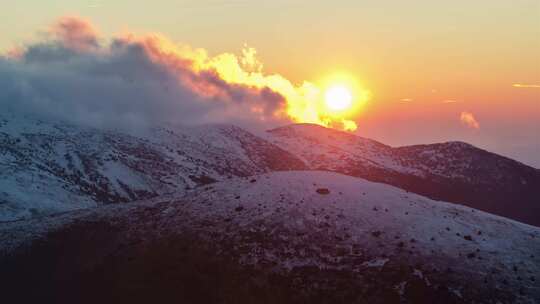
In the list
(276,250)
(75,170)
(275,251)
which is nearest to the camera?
(275,251)

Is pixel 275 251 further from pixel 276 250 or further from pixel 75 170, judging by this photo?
pixel 75 170

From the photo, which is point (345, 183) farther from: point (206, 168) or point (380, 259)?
point (206, 168)

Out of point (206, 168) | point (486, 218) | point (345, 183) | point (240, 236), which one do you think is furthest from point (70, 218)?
point (206, 168)

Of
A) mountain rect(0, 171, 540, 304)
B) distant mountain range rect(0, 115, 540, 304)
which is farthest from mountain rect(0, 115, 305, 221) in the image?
mountain rect(0, 171, 540, 304)

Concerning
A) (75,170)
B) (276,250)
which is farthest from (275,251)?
(75,170)

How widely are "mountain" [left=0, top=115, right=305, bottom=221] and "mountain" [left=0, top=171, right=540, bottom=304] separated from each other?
40687 millimetres

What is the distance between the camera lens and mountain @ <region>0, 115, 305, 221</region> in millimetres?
111250

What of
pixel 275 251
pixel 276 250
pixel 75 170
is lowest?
pixel 275 251

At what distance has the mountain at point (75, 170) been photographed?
111250 millimetres

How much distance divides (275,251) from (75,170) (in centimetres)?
10979

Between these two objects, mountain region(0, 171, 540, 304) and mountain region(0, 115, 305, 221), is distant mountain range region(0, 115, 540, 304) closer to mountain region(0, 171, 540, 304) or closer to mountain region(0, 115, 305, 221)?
mountain region(0, 171, 540, 304)

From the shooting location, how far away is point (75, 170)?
147500 millimetres

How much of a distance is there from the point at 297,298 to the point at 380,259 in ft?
29.0

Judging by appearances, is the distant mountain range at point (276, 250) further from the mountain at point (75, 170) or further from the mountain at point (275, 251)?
the mountain at point (75, 170)
